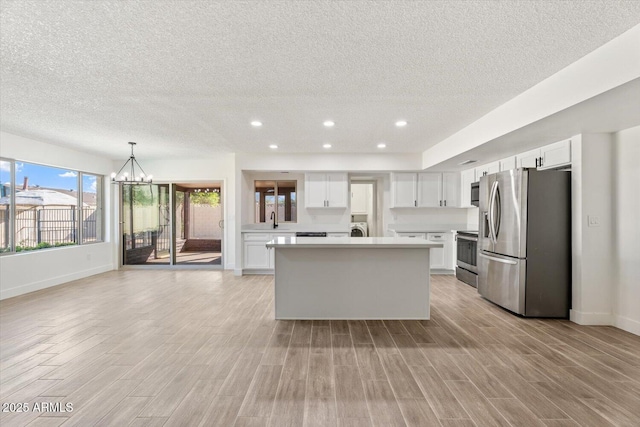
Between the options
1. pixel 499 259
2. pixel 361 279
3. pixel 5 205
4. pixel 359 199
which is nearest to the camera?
pixel 361 279

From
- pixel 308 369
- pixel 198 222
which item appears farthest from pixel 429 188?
pixel 198 222

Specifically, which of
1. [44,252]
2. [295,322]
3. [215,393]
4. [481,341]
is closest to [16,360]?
[215,393]

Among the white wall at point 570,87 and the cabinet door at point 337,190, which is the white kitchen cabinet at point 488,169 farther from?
the cabinet door at point 337,190

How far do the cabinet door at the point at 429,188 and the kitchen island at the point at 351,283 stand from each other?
10.2ft

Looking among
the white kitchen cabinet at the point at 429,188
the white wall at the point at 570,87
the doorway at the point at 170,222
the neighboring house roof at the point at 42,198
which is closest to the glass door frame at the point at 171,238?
the doorway at the point at 170,222

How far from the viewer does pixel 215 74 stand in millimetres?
2711

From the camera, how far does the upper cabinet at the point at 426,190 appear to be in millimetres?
6570

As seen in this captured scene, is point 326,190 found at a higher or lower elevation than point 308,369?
higher

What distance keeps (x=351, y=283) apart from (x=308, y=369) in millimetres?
1368

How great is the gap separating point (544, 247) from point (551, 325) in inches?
34.7

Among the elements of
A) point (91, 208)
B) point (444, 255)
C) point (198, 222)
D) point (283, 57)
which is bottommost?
point (444, 255)

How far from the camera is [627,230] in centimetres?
338

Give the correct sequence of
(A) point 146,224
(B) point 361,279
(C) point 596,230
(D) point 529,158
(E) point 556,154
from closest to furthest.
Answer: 1. (C) point 596,230
2. (B) point 361,279
3. (E) point 556,154
4. (D) point 529,158
5. (A) point 146,224

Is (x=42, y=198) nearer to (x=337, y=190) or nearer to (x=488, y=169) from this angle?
(x=337, y=190)
